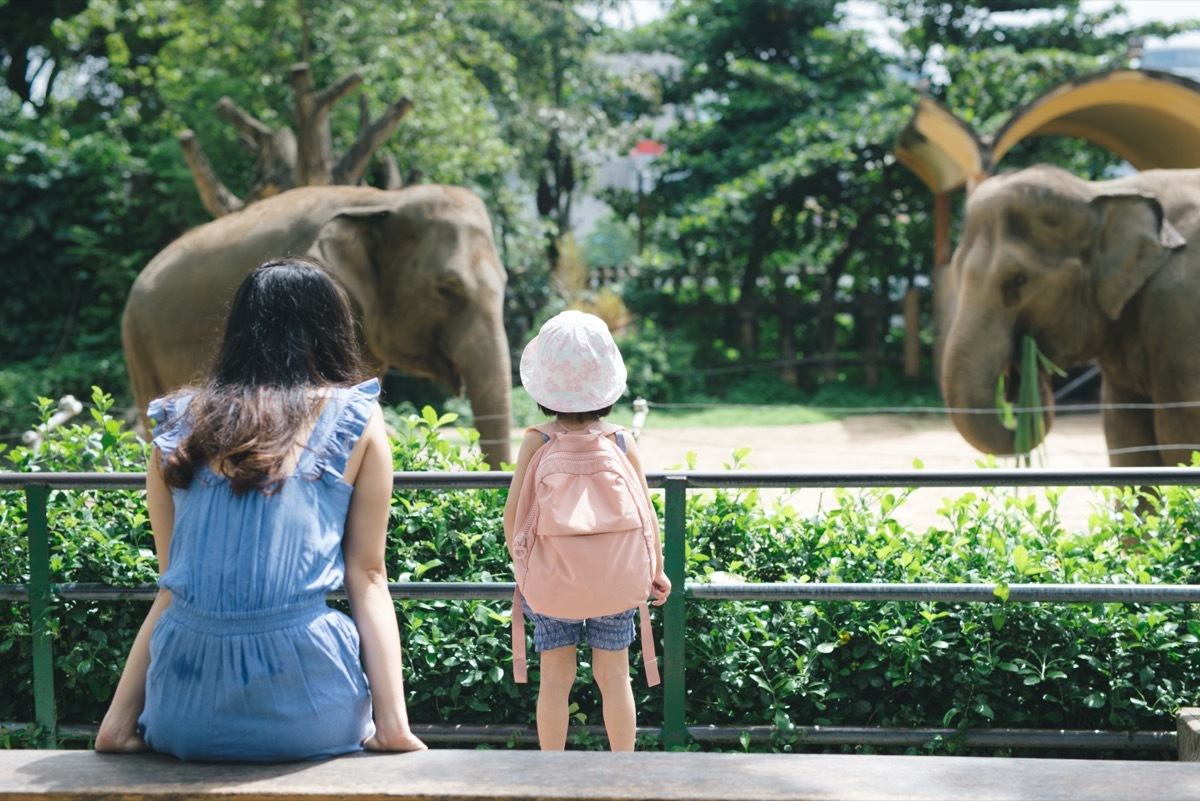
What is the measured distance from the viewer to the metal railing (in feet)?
10.5

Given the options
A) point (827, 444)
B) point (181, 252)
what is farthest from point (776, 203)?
point (181, 252)

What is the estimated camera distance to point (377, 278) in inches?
290

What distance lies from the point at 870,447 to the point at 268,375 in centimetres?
1092

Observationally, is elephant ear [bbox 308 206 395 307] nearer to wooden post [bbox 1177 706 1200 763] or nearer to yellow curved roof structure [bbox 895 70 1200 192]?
wooden post [bbox 1177 706 1200 763]

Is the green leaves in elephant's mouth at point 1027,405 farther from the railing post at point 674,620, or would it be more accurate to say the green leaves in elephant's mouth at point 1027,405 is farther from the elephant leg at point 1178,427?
the railing post at point 674,620

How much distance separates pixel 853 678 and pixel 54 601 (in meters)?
2.40

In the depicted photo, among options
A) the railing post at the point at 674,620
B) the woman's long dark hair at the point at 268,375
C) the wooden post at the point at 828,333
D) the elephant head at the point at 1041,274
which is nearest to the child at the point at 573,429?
the railing post at the point at 674,620

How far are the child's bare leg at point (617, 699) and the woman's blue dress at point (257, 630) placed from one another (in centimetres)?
94

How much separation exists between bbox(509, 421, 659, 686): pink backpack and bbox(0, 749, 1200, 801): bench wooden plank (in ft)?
1.89

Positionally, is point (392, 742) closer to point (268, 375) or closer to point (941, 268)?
point (268, 375)

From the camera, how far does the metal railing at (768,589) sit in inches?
126

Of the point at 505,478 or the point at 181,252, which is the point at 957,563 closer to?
the point at 505,478

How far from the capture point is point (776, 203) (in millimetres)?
19359

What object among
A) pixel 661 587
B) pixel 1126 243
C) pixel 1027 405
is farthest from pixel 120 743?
pixel 1126 243
